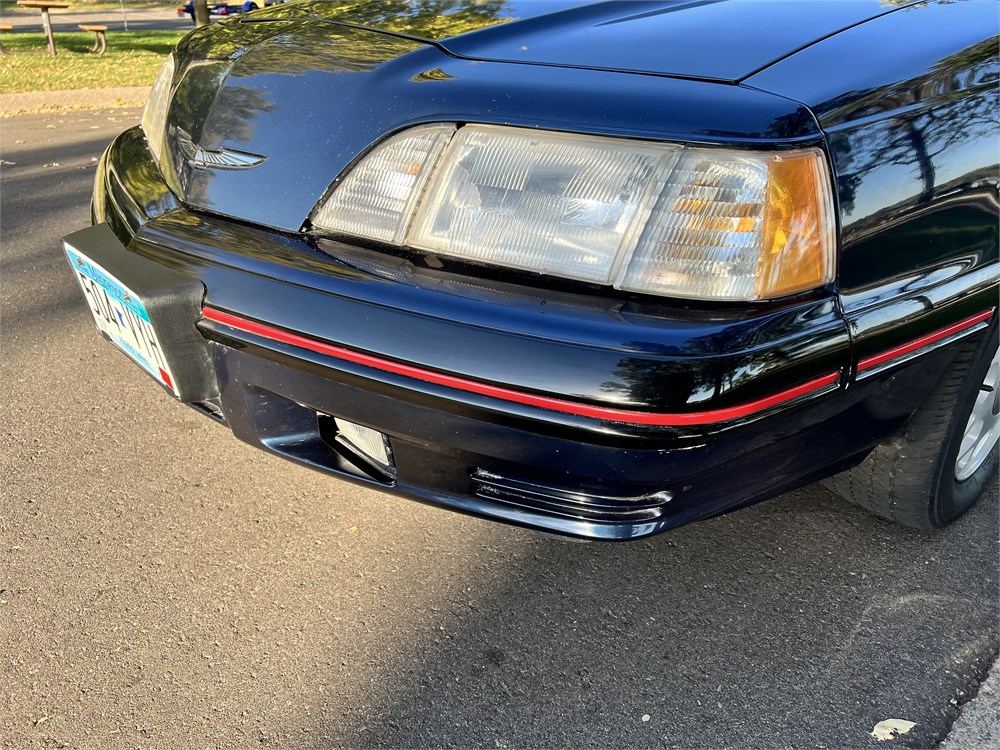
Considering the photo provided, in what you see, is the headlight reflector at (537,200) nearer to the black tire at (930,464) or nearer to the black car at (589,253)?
the black car at (589,253)

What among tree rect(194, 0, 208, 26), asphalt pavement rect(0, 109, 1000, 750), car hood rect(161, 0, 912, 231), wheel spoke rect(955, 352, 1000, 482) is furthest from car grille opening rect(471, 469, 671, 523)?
tree rect(194, 0, 208, 26)

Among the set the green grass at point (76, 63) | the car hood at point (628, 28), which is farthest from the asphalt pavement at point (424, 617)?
the green grass at point (76, 63)

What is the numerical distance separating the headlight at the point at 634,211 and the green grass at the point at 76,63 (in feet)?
26.5

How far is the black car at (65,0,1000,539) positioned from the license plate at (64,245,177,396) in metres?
0.01

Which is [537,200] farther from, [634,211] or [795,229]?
[795,229]

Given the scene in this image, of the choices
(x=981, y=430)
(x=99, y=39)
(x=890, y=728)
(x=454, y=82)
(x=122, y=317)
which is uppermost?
(x=454, y=82)

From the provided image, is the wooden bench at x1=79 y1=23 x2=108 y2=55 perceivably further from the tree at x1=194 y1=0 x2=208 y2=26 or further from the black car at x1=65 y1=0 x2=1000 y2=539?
the black car at x1=65 y1=0 x2=1000 y2=539

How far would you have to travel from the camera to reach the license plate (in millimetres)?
1770

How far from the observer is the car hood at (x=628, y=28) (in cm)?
160

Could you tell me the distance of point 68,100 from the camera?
7836mm

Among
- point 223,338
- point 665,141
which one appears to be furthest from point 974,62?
point 223,338

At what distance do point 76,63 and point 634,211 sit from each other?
33.4ft

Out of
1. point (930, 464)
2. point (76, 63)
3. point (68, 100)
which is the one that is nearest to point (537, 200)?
point (930, 464)

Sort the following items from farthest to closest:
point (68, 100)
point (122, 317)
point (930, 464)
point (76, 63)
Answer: point (76, 63)
point (68, 100)
point (930, 464)
point (122, 317)
